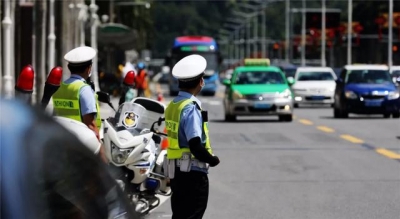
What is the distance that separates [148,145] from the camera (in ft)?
40.8

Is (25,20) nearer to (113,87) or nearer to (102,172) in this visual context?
(113,87)

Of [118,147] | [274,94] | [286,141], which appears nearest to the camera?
[118,147]

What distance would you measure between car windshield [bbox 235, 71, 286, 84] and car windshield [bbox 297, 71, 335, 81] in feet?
41.5

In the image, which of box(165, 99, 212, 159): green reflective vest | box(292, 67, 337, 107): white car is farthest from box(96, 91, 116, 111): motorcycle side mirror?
box(292, 67, 337, 107): white car

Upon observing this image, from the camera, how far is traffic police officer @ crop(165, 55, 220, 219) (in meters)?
9.35

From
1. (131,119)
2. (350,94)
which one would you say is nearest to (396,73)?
(350,94)

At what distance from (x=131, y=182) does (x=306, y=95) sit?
34808 mm

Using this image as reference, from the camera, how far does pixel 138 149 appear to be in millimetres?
12203

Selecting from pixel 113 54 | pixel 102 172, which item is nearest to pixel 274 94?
pixel 102 172

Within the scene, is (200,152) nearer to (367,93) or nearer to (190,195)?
(190,195)

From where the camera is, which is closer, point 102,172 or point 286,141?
point 102,172

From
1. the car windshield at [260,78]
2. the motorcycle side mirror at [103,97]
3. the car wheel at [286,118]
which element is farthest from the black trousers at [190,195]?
the car windshield at [260,78]

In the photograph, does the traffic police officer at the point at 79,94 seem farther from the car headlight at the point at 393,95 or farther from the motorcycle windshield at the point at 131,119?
the car headlight at the point at 393,95

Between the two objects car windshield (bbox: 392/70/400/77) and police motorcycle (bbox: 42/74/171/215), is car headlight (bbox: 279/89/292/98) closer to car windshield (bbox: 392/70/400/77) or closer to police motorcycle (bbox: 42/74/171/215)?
police motorcycle (bbox: 42/74/171/215)
